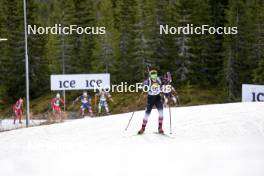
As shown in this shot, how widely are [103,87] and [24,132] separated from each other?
31.4 feet

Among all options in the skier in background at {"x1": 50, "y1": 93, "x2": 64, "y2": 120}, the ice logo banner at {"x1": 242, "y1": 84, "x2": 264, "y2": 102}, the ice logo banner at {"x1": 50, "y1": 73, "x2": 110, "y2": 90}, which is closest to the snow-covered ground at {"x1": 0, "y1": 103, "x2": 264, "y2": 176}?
the ice logo banner at {"x1": 242, "y1": 84, "x2": 264, "y2": 102}

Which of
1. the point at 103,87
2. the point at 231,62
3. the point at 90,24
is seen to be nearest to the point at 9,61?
the point at 90,24

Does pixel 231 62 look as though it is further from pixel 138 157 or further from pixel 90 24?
pixel 138 157

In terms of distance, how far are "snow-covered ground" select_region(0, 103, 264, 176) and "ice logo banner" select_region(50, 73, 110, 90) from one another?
7.35m

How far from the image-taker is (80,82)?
29703 mm

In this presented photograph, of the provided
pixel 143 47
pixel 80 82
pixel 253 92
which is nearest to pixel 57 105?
pixel 80 82

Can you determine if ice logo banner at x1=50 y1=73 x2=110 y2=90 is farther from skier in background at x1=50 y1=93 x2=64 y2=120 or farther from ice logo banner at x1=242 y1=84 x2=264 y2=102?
ice logo banner at x1=242 y1=84 x2=264 y2=102

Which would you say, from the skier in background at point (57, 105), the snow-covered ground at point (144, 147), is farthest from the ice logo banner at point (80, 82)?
the snow-covered ground at point (144, 147)

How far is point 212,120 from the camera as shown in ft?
65.7

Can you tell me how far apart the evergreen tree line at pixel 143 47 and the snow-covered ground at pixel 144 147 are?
25549 mm

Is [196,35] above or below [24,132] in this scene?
above

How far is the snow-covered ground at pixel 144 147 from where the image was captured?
516 inches

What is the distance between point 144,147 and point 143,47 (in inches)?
1422

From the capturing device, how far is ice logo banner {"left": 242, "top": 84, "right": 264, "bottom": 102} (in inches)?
1099
